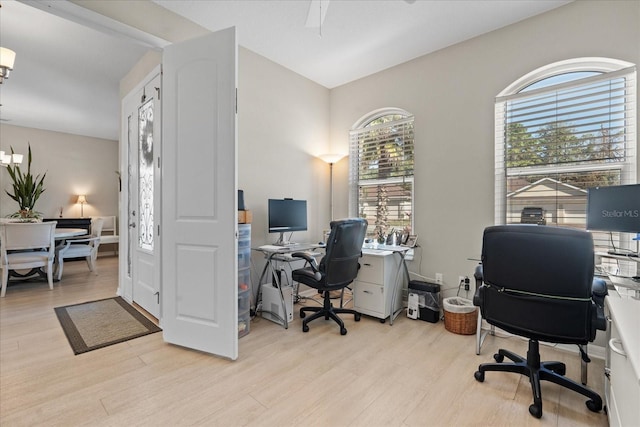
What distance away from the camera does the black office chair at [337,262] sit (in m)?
2.67

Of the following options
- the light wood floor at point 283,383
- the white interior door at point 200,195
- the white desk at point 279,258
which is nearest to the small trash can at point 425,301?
the light wood floor at point 283,383

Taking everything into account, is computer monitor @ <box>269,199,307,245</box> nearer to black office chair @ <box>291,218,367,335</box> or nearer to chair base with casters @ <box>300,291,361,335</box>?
black office chair @ <box>291,218,367,335</box>

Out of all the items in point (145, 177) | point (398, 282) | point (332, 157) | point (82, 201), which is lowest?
point (398, 282)

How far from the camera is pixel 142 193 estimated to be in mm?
3273

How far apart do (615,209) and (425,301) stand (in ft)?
5.51

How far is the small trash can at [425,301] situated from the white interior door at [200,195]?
1841 mm

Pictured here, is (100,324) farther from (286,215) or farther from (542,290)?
(542,290)

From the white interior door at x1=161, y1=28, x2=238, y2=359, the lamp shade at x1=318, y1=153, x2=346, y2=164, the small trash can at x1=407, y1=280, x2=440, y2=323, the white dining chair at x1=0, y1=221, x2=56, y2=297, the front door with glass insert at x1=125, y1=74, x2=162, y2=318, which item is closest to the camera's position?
the white interior door at x1=161, y1=28, x2=238, y2=359

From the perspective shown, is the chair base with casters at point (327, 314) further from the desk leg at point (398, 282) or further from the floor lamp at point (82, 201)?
the floor lamp at point (82, 201)

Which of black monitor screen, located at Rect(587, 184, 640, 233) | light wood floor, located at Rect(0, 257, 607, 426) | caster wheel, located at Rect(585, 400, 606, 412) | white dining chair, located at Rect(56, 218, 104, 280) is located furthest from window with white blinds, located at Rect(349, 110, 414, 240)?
white dining chair, located at Rect(56, 218, 104, 280)

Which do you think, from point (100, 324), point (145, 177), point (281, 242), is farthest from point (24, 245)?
point (281, 242)

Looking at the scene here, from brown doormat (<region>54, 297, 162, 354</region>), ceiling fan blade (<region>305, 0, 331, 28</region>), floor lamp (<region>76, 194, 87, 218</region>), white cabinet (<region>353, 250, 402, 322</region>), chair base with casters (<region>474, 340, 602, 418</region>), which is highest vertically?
ceiling fan blade (<region>305, 0, 331, 28</region>)

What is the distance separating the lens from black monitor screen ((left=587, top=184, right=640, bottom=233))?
74.2 inches

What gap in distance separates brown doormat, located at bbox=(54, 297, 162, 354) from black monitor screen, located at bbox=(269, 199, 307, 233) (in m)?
1.51
